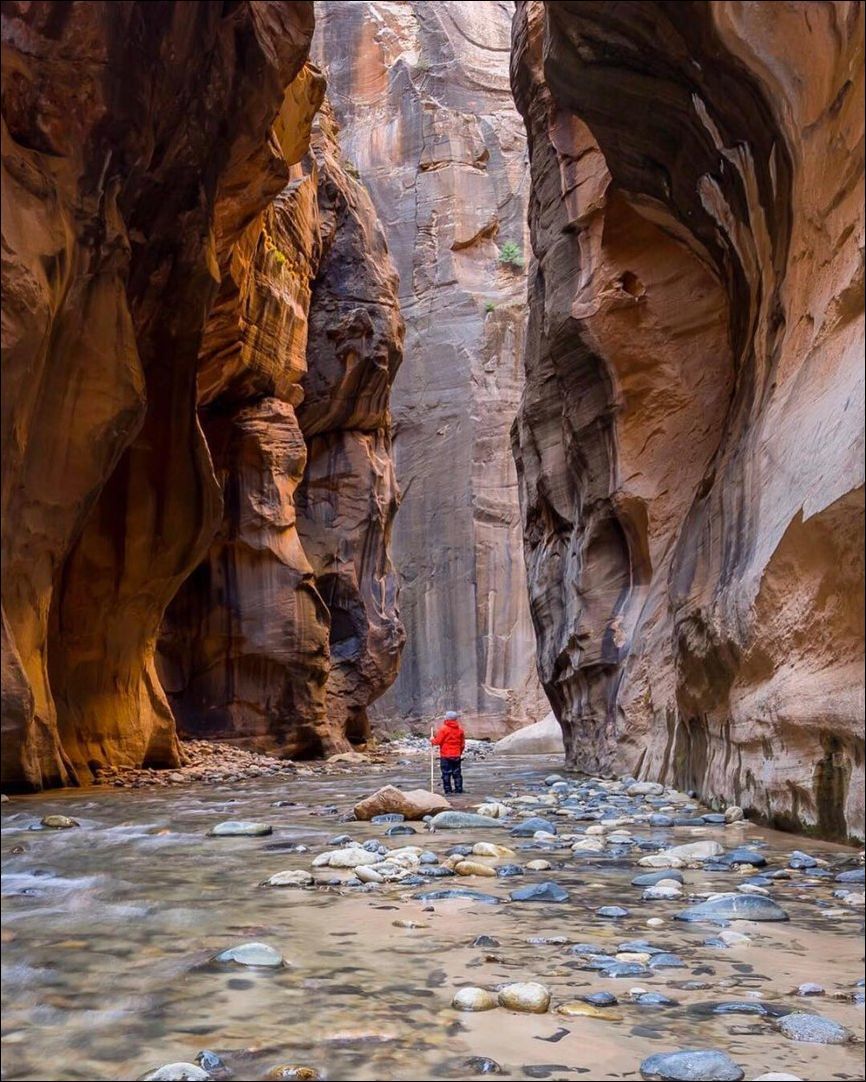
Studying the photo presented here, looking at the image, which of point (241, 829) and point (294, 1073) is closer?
point (294, 1073)

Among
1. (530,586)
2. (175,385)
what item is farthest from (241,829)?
(530,586)

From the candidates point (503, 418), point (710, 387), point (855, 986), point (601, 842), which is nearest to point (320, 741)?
point (710, 387)

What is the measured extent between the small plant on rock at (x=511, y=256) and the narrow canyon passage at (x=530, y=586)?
23.5 meters

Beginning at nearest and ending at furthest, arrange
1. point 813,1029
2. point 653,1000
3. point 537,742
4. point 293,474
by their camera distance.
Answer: point 813,1029 → point 653,1000 → point 293,474 → point 537,742

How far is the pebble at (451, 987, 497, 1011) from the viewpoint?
219 cm

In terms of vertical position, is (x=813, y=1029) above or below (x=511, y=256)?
below

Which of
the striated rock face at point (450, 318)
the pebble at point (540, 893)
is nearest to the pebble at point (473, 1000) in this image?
the pebble at point (540, 893)

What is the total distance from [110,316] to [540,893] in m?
7.10

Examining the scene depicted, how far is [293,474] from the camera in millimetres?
18438

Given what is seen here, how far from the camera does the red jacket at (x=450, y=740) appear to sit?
9219mm

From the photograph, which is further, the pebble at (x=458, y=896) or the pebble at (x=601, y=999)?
the pebble at (x=458, y=896)

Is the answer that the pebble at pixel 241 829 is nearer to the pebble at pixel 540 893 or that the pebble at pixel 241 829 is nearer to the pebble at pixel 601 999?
the pebble at pixel 540 893

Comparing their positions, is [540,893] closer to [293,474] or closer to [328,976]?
[328,976]

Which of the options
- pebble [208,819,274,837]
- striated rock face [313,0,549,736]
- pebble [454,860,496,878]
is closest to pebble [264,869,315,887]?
pebble [208,819,274,837]
